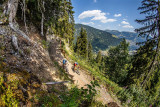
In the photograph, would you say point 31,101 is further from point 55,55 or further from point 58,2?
point 58,2

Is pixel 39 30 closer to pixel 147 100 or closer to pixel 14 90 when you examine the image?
pixel 14 90

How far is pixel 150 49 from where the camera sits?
371 inches

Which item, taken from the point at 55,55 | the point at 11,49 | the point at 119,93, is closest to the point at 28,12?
the point at 55,55

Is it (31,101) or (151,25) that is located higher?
(151,25)

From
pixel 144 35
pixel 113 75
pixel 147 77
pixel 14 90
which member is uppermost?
pixel 144 35

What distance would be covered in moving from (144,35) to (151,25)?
120 cm

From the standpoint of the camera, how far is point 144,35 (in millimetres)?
9289

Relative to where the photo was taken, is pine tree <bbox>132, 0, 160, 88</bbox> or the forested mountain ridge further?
pine tree <bbox>132, 0, 160, 88</bbox>

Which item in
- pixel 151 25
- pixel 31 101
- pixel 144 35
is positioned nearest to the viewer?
pixel 31 101

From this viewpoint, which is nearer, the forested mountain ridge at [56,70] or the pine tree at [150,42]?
the forested mountain ridge at [56,70]

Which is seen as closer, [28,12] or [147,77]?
[147,77]

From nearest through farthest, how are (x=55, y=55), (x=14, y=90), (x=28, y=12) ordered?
(x=14, y=90) → (x=28, y=12) → (x=55, y=55)

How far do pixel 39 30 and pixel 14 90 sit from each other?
14.2m

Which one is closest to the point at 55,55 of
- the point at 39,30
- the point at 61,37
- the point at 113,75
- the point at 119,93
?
the point at 39,30
